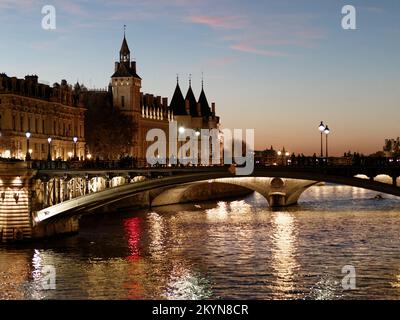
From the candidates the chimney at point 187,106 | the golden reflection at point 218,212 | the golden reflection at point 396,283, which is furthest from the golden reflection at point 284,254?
the chimney at point 187,106

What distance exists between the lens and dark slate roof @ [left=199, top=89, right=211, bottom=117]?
123 metres

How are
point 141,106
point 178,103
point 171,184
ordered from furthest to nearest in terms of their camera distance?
1. point 178,103
2. point 141,106
3. point 171,184

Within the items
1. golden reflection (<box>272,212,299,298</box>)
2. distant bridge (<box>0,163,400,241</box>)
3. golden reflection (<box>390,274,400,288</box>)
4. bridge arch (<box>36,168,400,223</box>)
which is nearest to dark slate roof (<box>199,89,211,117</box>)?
golden reflection (<box>272,212,299,298</box>)

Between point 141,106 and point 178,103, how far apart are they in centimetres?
1708

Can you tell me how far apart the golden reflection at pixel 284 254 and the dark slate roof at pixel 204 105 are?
6665cm

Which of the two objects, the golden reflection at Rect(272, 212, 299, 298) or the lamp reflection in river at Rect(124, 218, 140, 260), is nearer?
the golden reflection at Rect(272, 212, 299, 298)

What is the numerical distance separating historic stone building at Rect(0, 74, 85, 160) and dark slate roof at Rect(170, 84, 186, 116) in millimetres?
37513

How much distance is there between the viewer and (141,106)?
9919cm

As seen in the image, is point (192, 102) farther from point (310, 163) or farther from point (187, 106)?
point (310, 163)

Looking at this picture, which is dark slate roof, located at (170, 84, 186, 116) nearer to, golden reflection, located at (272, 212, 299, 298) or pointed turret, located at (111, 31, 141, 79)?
pointed turret, located at (111, 31, 141, 79)

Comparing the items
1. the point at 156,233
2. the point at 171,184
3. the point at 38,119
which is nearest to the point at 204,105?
the point at 38,119

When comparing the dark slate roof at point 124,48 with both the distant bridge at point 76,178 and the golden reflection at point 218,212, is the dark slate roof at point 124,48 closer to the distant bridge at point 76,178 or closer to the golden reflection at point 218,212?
the golden reflection at point 218,212

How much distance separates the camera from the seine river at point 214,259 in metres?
32.2
